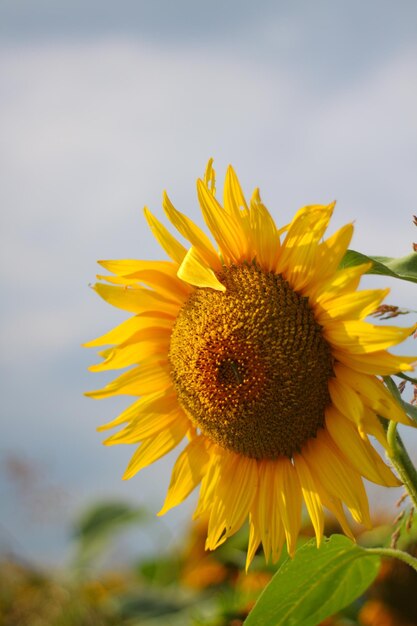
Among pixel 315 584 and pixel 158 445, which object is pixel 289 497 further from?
pixel 158 445

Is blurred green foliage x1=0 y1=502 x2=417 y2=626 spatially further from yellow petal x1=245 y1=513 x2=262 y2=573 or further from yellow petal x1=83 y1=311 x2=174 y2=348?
yellow petal x1=83 y1=311 x2=174 y2=348

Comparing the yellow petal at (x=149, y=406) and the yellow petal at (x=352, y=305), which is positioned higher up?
the yellow petal at (x=352, y=305)

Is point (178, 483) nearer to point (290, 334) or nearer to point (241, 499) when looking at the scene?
point (241, 499)

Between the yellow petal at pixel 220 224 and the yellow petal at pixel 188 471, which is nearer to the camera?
the yellow petal at pixel 220 224

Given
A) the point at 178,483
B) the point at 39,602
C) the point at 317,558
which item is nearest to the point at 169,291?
the point at 178,483

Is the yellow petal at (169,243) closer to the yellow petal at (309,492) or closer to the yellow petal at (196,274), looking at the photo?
the yellow petal at (196,274)

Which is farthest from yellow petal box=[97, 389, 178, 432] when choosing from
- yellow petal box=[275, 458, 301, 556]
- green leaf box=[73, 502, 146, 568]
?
green leaf box=[73, 502, 146, 568]

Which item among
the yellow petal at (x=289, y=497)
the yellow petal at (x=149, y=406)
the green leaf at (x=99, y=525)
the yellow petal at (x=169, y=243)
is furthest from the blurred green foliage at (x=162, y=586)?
the yellow petal at (x=169, y=243)
